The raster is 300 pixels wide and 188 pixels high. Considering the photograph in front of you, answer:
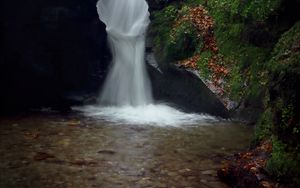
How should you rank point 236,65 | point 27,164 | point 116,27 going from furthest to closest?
point 116,27, point 236,65, point 27,164

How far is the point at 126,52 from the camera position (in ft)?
43.8

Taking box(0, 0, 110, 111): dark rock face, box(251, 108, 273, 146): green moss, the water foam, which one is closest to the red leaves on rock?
the water foam

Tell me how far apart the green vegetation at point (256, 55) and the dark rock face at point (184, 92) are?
1.28 feet

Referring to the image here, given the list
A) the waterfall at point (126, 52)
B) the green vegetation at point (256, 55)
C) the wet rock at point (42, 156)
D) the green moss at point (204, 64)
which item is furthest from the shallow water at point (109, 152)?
the waterfall at point (126, 52)

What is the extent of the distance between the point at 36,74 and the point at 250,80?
6.10m

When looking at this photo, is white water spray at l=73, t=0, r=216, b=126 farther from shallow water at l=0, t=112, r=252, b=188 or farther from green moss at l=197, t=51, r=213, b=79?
shallow water at l=0, t=112, r=252, b=188

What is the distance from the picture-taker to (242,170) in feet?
22.0

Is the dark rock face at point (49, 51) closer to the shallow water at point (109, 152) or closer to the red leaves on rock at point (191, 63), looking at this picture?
the shallow water at point (109, 152)

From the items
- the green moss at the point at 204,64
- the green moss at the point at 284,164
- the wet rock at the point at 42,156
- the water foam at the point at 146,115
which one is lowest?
the wet rock at the point at 42,156

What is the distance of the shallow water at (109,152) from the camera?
6.81m

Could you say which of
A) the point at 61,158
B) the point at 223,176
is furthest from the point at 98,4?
the point at 223,176

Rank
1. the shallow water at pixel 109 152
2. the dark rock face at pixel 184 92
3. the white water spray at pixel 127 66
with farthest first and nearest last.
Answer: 1. the white water spray at pixel 127 66
2. the dark rock face at pixel 184 92
3. the shallow water at pixel 109 152

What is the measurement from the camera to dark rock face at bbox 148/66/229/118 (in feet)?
37.3

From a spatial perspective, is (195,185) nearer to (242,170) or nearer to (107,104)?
(242,170)
